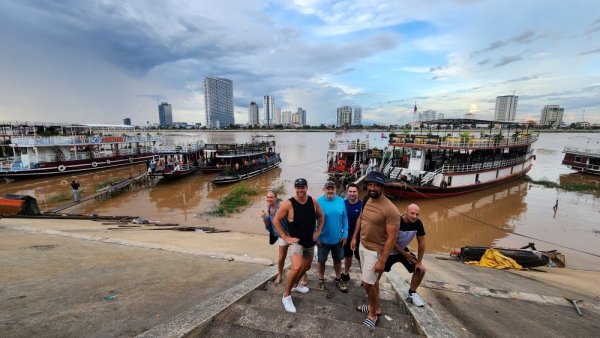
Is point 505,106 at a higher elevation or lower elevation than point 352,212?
higher

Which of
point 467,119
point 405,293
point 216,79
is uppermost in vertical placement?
point 216,79

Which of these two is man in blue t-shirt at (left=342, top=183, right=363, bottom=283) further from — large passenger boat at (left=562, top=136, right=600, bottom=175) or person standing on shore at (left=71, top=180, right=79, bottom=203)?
large passenger boat at (left=562, top=136, right=600, bottom=175)

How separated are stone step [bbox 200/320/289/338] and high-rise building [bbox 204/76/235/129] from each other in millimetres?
161188

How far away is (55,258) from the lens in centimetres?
509

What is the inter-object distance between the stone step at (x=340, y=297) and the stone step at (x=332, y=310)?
0.16ft

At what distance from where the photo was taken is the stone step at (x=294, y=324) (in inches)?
110

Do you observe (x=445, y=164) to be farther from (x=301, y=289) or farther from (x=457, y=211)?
(x=301, y=289)

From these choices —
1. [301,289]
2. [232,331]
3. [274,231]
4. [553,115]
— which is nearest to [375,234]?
[301,289]

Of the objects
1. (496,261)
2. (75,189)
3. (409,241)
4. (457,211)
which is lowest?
(457,211)

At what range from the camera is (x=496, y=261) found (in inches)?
305

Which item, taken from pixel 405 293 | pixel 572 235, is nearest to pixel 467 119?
pixel 572 235

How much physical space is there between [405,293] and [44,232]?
9.31 meters

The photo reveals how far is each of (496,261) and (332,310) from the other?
22.5 feet

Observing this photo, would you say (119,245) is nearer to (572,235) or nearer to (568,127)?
(572,235)
